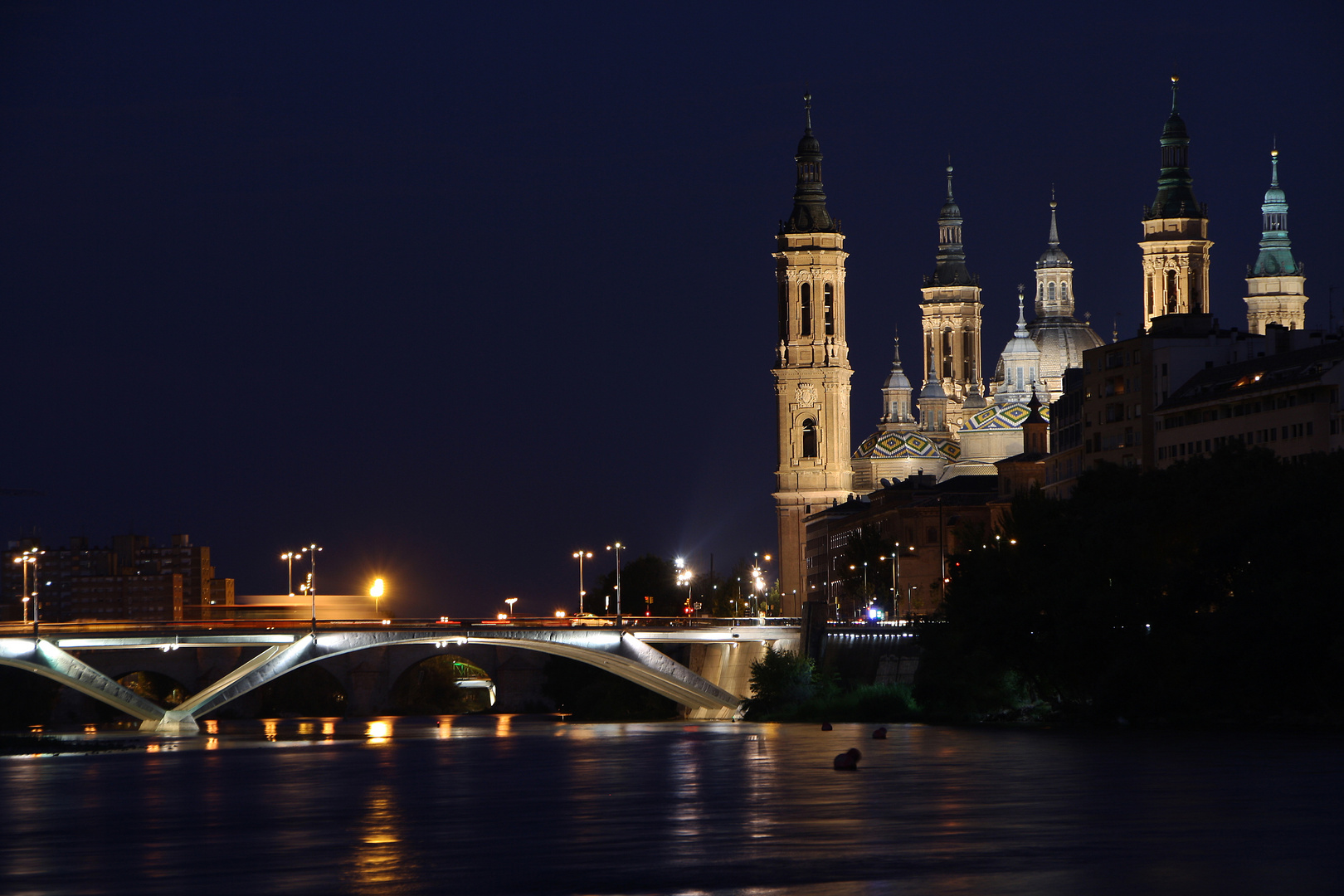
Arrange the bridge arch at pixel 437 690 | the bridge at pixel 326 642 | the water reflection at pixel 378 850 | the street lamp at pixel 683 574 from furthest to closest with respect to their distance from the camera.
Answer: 1. the bridge arch at pixel 437 690
2. the street lamp at pixel 683 574
3. the bridge at pixel 326 642
4. the water reflection at pixel 378 850

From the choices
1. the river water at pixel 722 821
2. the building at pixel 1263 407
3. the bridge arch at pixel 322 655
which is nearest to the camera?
the river water at pixel 722 821

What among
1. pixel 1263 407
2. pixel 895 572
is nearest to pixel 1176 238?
pixel 895 572

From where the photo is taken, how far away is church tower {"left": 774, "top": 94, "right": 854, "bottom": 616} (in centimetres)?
18688

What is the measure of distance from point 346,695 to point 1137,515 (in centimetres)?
8379

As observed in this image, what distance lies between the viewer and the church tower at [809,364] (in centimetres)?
18688

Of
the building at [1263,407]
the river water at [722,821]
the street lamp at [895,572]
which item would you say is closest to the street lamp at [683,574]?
the street lamp at [895,572]

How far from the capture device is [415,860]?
37.5 metres

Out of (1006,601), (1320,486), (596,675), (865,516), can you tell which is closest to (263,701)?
(596,675)

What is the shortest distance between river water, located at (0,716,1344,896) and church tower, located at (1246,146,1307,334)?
12018 centimetres

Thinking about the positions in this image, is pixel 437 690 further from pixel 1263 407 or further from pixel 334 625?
pixel 1263 407

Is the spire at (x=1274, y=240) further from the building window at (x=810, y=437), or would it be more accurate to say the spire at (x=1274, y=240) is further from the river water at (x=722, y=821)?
the river water at (x=722, y=821)

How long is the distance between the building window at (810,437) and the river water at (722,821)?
114 m

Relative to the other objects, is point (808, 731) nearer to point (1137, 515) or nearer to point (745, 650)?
point (1137, 515)

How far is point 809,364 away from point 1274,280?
38.8 m
